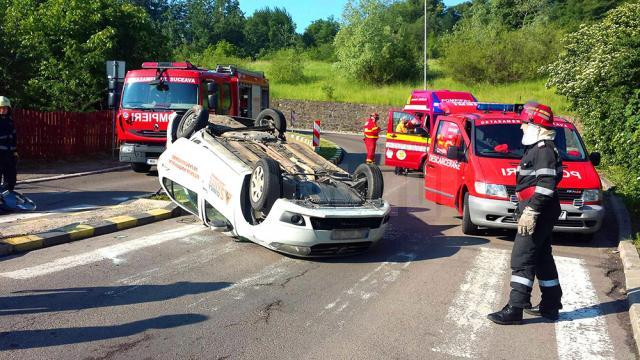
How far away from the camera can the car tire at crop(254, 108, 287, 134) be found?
396 inches

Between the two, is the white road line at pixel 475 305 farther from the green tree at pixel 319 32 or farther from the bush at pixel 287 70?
the green tree at pixel 319 32

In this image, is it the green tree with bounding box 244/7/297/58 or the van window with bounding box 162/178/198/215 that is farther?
the green tree with bounding box 244/7/297/58

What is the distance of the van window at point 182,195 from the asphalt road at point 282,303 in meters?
0.44

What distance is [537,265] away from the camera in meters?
5.55

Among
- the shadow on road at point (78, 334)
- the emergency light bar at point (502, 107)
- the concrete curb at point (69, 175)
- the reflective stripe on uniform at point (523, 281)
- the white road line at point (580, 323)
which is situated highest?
the emergency light bar at point (502, 107)

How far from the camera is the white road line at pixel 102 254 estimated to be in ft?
21.5

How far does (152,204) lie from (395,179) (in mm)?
7483

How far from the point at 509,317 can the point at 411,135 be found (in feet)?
36.6

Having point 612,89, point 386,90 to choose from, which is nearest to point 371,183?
point 612,89

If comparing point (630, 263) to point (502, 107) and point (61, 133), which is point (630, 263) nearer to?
point (502, 107)

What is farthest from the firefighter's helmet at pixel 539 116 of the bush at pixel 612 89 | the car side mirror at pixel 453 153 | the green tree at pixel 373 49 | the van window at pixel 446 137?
the green tree at pixel 373 49

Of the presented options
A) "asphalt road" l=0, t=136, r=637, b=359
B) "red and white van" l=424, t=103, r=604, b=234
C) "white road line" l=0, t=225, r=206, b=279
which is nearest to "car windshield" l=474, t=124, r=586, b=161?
"red and white van" l=424, t=103, r=604, b=234

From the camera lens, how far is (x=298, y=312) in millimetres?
5590

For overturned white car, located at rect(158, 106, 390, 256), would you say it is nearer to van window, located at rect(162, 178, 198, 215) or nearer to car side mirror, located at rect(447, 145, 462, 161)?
van window, located at rect(162, 178, 198, 215)
